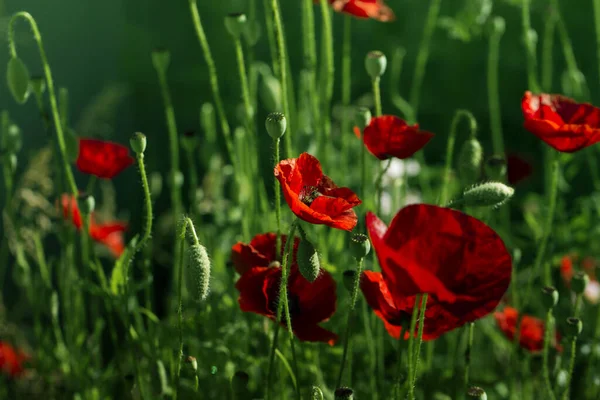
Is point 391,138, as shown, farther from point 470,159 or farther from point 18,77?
point 18,77

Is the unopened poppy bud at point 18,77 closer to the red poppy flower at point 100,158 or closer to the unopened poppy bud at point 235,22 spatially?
the red poppy flower at point 100,158

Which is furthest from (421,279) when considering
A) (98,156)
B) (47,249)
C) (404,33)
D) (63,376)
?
(404,33)

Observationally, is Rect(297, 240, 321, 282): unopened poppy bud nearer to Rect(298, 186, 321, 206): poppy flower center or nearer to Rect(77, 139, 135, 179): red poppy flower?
Rect(298, 186, 321, 206): poppy flower center

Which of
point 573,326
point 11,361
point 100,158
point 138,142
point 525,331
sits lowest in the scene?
point 11,361

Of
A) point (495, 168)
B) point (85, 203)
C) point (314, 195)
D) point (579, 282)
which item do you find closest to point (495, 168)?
point (495, 168)

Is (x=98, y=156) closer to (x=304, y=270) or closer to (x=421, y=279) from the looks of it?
(x=304, y=270)

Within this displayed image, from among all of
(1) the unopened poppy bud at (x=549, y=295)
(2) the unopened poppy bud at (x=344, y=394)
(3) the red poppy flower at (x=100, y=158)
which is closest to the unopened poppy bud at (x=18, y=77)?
(3) the red poppy flower at (x=100, y=158)
